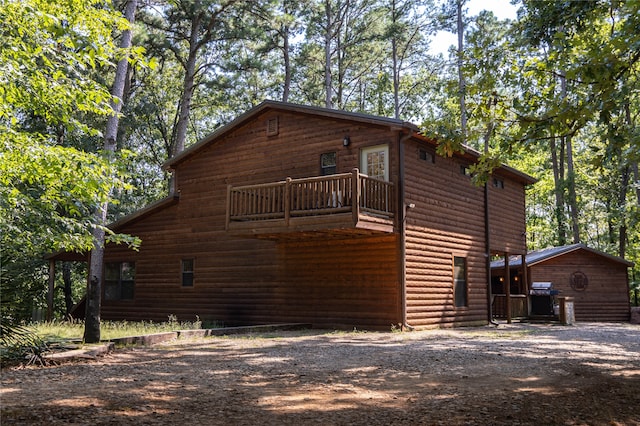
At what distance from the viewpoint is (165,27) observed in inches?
1184

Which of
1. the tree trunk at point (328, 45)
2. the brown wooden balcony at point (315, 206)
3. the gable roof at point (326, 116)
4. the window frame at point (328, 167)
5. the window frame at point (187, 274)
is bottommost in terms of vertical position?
the window frame at point (187, 274)

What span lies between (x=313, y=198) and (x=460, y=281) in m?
6.65

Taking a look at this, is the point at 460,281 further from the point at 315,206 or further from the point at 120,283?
the point at 120,283

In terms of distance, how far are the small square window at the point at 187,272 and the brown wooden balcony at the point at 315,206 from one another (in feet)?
14.5

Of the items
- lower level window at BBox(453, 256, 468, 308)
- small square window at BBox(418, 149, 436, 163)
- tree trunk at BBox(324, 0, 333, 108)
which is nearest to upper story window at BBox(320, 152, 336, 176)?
small square window at BBox(418, 149, 436, 163)

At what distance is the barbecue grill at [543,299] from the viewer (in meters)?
20.9

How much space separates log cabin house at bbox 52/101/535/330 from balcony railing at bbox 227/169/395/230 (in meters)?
0.03

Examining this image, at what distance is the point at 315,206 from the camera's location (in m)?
14.8

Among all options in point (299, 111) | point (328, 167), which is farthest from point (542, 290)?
point (299, 111)

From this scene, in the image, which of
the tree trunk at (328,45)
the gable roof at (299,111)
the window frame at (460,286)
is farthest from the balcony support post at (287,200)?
the tree trunk at (328,45)

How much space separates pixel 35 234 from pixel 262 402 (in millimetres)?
6864

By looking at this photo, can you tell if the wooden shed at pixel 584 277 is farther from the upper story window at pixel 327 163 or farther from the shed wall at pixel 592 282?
the upper story window at pixel 327 163

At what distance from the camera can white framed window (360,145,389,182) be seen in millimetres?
15820

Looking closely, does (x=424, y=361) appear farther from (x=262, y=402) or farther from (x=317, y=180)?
(x=317, y=180)
